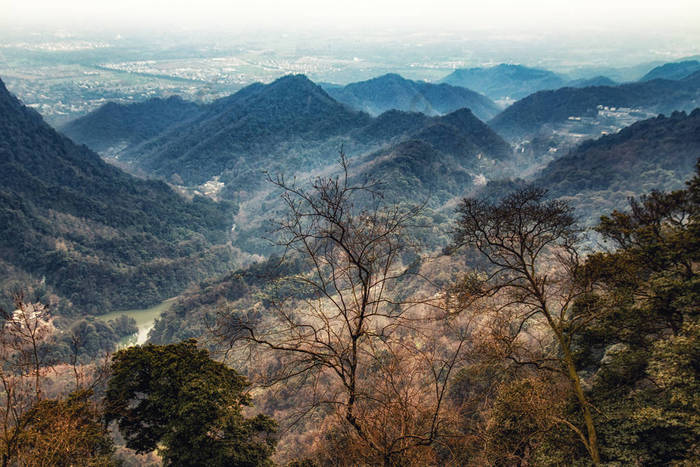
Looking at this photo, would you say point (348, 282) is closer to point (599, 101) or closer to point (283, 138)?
point (283, 138)

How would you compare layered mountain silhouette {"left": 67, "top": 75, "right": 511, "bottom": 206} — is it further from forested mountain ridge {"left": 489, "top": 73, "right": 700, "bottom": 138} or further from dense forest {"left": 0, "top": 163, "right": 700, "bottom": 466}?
dense forest {"left": 0, "top": 163, "right": 700, "bottom": 466}

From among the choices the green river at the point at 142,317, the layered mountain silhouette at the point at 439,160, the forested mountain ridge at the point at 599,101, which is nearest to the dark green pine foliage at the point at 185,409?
the green river at the point at 142,317

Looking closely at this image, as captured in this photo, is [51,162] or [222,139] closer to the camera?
[51,162]

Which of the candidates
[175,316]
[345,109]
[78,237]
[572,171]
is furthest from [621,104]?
[78,237]

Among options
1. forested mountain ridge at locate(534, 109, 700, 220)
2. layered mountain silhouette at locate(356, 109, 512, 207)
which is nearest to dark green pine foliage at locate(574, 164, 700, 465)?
forested mountain ridge at locate(534, 109, 700, 220)

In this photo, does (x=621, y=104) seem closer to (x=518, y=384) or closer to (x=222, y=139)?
(x=222, y=139)

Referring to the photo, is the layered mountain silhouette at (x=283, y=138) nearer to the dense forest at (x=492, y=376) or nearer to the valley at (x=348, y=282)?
the valley at (x=348, y=282)

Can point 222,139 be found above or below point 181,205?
above
